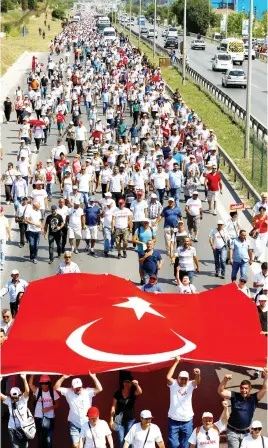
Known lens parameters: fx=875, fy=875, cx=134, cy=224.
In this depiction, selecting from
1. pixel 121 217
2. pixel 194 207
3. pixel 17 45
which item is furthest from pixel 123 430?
pixel 17 45

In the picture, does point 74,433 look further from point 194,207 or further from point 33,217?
point 194,207

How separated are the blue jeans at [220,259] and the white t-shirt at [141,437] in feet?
26.8

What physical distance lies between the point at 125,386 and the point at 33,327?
1.81 m

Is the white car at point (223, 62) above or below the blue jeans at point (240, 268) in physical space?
below

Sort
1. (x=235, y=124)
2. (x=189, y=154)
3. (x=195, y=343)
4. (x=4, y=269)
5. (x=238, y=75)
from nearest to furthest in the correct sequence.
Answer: (x=195, y=343) < (x=4, y=269) < (x=189, y=154) < (x=235, y=124) < (x=238, y=75)

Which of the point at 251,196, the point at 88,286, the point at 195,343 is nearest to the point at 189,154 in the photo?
the point at 251,196

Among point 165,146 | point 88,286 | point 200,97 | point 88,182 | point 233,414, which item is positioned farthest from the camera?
point 200,97

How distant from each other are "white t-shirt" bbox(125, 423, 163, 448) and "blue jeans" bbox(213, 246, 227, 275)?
817 cm

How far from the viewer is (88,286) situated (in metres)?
13.1

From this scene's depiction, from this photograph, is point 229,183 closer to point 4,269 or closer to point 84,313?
point 4,269

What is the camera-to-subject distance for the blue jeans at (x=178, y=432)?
10555 millimetres

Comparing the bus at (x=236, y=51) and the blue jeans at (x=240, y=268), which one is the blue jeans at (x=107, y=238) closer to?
the blue jeans at (x=240, y=268)

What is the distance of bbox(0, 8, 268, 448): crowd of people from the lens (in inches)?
410

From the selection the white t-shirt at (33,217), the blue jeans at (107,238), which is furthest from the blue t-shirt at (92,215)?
the white t-shirt at (33,217)
